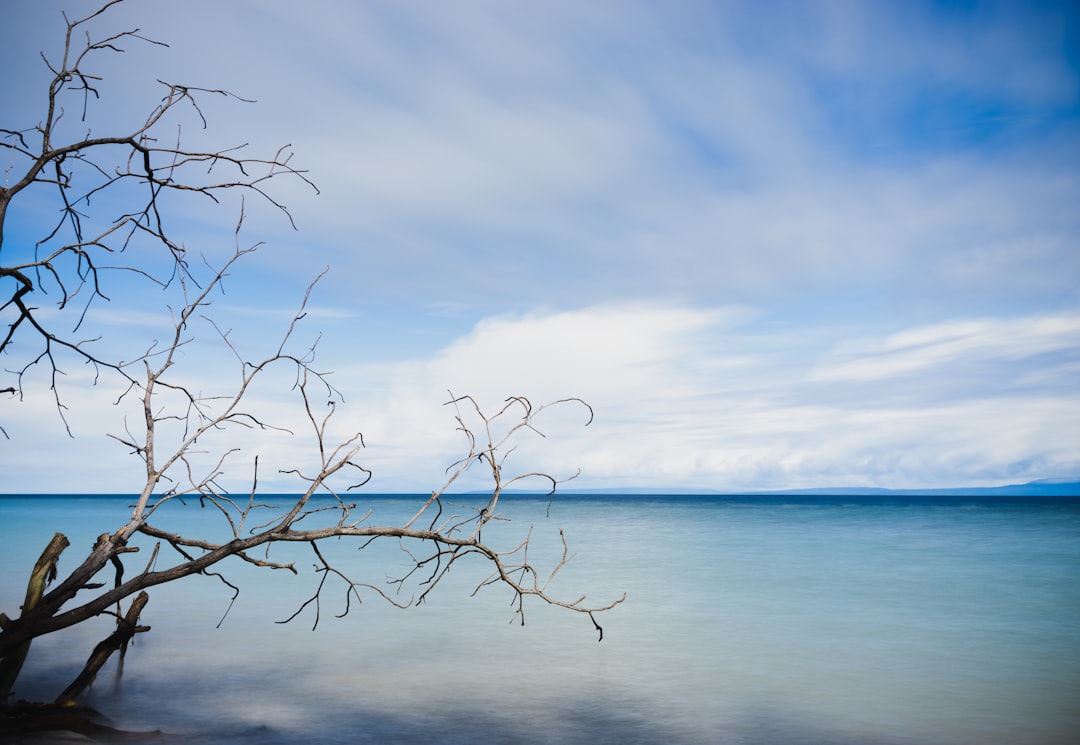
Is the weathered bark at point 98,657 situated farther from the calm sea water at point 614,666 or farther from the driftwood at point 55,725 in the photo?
the calm sea water at point 614,666

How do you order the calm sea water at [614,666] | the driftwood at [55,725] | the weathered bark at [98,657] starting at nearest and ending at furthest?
the driftwood at [55,725] < the weathered bark at [98,657] < the calm sea water at [614,666]

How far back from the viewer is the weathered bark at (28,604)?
4.60 meters

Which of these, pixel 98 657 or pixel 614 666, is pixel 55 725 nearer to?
pixel 98 657

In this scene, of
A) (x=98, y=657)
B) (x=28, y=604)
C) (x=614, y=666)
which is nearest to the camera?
(x=28, y=604)

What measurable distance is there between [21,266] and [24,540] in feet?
78.5

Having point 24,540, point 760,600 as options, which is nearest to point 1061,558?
A: point 760,600

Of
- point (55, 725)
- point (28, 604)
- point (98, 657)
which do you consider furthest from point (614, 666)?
point (28, 604)

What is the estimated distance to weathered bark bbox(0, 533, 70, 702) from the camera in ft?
15.1

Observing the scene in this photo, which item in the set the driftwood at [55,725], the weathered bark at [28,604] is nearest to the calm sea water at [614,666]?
the driftwood at [55,725]

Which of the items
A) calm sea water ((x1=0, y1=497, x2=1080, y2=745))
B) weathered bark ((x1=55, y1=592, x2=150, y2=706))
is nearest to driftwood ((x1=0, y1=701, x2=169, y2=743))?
weathered bark ((x1=55, y1=592, x2=150, y2=706))

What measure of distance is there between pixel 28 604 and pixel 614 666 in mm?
4948

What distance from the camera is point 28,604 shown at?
4777mm

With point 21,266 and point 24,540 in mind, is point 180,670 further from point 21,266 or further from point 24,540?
point 24,540

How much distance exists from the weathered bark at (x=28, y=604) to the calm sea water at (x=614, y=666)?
3.06 feet
